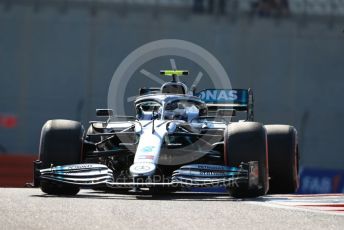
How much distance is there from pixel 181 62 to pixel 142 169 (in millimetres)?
20334

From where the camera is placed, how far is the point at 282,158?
47.6 ft

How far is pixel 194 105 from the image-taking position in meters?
14.9

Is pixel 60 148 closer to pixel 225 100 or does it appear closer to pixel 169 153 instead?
pixel 169 153

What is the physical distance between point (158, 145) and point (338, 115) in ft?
70.5

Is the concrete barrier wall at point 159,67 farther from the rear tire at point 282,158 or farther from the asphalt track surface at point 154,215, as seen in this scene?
the asphalt track surface at point 154,215

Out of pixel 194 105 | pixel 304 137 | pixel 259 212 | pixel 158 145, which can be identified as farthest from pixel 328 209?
pixel 304 137

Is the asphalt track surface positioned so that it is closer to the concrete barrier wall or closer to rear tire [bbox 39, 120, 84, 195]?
rear tire [bbox 39, 120, 84, 195]

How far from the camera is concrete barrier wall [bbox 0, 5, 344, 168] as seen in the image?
3253 cm

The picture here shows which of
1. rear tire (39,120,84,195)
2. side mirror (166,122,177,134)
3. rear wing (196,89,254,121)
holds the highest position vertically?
rear wing (196,89,254,121)

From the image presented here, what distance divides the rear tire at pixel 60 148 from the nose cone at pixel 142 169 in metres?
1.21

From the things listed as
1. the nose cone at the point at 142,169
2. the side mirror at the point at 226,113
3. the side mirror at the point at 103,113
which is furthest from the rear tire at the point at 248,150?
the side mirror at the point at 226,113

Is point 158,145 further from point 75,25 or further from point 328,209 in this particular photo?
point 75,25

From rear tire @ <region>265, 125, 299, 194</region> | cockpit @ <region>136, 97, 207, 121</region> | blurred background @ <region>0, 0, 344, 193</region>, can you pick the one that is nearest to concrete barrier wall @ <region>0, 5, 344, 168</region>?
blurred background @ <region>0, 0, 344, 193</region>

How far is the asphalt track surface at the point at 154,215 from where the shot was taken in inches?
335
